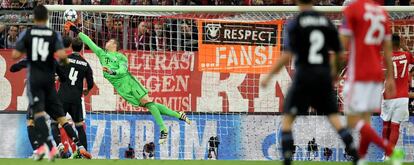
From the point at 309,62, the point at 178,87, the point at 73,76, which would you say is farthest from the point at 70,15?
the point at 309,62

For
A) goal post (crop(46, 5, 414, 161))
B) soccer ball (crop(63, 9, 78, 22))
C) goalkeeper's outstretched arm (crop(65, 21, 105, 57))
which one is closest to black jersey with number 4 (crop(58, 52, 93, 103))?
goalkeeper's outstretched arm (crop(65, 21, 105, 57))

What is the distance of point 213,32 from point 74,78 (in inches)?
124

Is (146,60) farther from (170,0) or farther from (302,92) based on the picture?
(302,92)

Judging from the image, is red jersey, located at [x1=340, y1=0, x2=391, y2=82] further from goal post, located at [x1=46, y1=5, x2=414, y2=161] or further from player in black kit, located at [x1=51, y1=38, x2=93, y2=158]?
goal post, located at [x1=46, y1=5, x2=414, y2=161]

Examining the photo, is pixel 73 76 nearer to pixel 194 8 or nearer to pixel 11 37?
pixel 194 8

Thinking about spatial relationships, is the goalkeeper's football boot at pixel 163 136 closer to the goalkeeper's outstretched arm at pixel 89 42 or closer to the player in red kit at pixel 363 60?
the goalkeeper's outstretched arm at pixel 89 42

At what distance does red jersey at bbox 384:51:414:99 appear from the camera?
16641 millimetres

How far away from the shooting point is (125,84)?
18.4 m

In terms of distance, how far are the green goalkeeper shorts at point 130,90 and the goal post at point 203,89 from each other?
942 mm

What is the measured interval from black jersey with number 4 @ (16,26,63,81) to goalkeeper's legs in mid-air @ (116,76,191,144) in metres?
5.16

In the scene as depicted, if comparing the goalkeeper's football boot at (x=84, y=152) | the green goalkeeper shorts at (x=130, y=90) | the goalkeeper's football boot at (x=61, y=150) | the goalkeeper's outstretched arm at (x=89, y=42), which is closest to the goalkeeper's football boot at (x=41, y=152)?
the goalkeeper's football boot at (x=84, y=152)

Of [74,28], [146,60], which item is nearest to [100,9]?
[74,28]

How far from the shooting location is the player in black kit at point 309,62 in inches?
424

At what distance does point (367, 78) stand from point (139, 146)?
9033 mm
